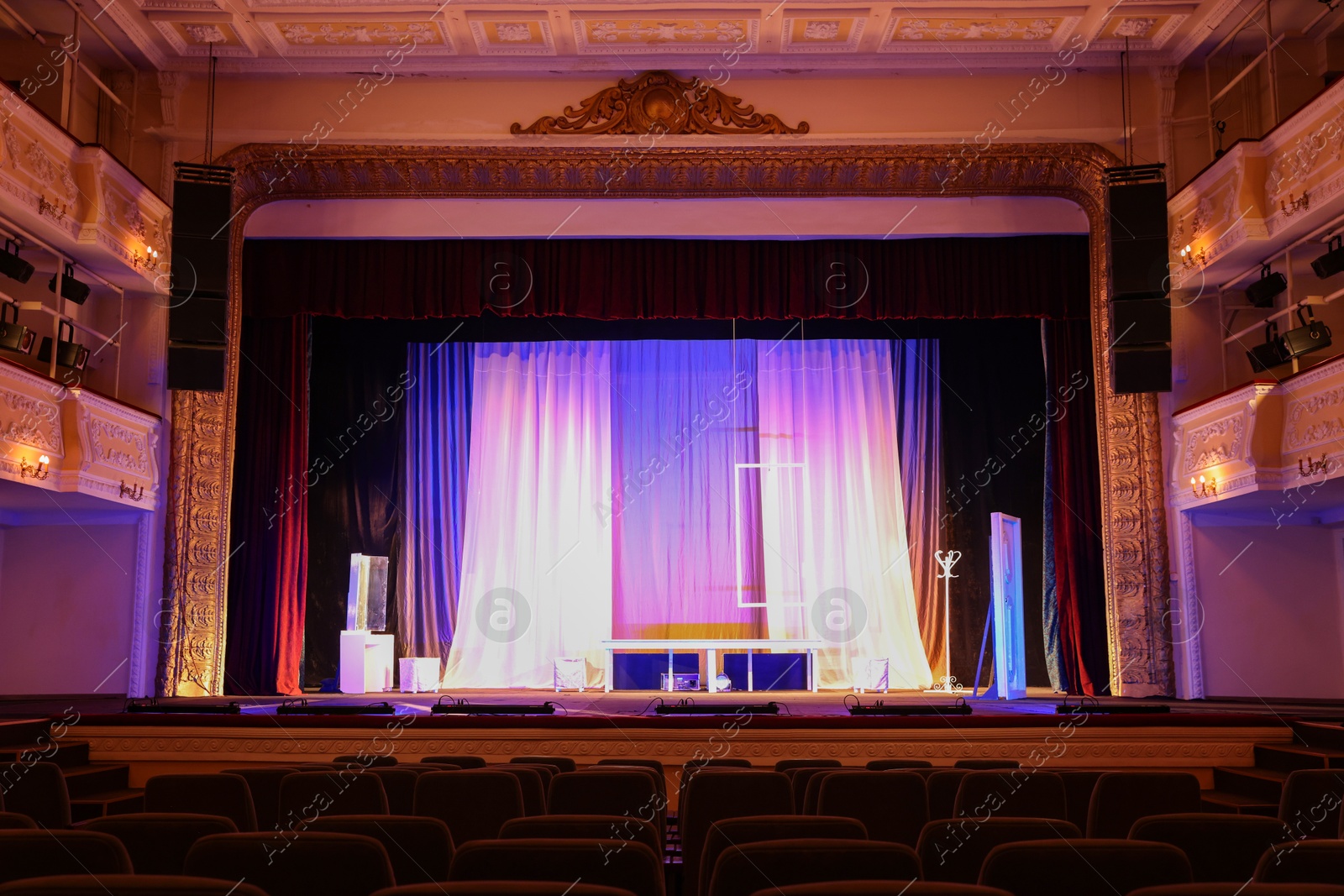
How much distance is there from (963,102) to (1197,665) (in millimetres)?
5313

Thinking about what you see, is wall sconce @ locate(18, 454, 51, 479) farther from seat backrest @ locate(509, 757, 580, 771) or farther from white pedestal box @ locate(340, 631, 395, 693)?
seat backrest @ locate(509, 757, 580, 771)

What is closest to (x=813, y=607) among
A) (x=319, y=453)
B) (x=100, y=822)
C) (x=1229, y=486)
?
(x=1229, y=486)

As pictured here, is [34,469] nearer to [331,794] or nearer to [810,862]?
[331,794]

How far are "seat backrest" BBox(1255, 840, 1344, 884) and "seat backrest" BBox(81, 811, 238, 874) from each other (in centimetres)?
203

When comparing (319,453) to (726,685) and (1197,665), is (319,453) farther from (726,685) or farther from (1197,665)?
(1197,665)

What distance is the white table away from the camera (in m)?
11.5

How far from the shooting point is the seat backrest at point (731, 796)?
333 cm

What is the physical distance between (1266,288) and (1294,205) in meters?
1.03

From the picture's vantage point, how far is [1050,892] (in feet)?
6.53

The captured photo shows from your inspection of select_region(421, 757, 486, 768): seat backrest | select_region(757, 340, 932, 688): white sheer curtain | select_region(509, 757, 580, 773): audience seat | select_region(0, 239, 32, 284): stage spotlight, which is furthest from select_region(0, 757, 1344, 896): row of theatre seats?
select_region(757, 340, 932, 688): white sheer curtain

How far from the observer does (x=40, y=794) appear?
3.94 meters

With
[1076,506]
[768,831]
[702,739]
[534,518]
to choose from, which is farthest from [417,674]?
[768,831]

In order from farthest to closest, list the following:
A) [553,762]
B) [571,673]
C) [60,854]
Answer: [571,673]
[553,762]
[60,854]

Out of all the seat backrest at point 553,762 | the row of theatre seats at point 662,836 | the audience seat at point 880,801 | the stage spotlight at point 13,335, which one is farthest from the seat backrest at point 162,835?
the stage spotlight at point 13,335
